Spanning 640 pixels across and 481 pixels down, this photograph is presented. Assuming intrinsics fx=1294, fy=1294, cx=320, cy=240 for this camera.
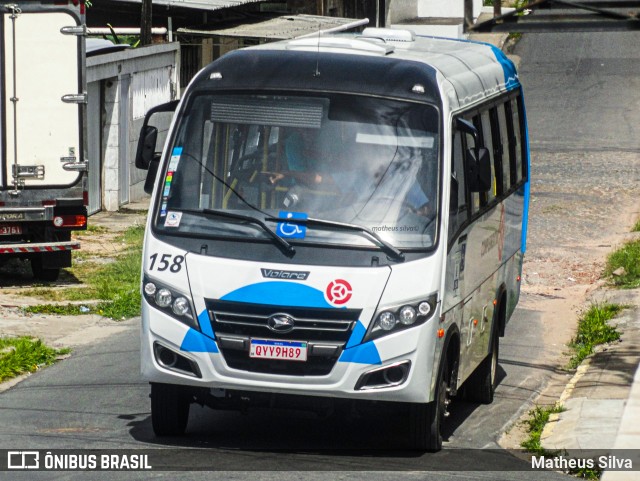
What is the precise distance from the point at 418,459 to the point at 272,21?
24.0 meters

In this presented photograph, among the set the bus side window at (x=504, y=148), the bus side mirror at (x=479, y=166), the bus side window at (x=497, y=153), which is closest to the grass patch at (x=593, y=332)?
the bus side window at (x=504, y=148)

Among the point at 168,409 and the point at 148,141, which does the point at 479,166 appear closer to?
the point at 148,141

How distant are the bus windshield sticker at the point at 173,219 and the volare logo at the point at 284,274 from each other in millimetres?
821

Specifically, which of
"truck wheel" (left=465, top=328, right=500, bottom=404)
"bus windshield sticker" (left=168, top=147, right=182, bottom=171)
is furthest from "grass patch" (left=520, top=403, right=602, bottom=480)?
"bus windshield sticker" (left=168, top=147, right=182, bottom=171)

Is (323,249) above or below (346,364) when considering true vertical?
above

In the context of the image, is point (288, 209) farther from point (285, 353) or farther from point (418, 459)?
point (418, 459)

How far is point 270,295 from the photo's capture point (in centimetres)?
834

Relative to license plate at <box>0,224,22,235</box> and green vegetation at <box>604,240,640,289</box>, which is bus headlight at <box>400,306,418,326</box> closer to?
license plate at <box>0,224,22,235</box>

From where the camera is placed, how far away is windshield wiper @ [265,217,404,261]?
847 cm

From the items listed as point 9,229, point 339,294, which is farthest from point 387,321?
point 9,229

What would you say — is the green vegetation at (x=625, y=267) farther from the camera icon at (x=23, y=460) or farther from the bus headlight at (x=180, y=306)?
the camera icon at (x=23, y=460)

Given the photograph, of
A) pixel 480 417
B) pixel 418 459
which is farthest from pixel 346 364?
pixel 480 417

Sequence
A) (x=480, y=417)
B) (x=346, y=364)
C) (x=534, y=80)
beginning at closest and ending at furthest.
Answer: (x=346, y=364) < (x=480, y=417) < (x=534, y=80)

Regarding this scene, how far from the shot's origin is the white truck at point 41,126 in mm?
15805
